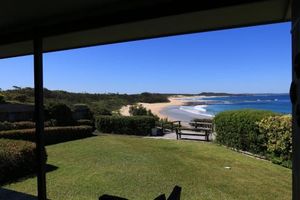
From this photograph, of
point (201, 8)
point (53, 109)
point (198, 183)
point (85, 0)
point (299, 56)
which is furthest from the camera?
point (53, 109)

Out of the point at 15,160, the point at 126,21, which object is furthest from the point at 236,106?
the point at 126,21

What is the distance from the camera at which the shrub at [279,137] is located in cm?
971

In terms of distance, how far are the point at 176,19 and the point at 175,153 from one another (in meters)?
9.15

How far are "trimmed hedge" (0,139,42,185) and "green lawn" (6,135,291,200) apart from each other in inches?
22.0

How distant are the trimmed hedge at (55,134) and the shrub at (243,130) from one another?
715 centimetres

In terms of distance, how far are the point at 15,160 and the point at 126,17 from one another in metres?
6.58

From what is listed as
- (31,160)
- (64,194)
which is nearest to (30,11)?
(64,194)

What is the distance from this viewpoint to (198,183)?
7.72 metres

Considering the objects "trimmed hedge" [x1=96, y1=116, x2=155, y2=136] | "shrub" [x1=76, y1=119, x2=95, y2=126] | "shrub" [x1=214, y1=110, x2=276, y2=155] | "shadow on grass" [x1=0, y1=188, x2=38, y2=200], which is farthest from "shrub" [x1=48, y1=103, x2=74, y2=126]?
"shadow on grass" [x1=0, y1=188, x2=38, y2=200]

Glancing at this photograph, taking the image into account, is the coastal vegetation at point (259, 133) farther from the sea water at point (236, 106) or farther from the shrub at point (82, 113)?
the sea water at point (236, 106)

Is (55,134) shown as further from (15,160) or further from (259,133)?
(259,133)

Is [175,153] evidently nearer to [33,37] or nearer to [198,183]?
[198,183]

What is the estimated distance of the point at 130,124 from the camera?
21.1 metres

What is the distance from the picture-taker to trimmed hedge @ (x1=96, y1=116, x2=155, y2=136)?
826 inches
